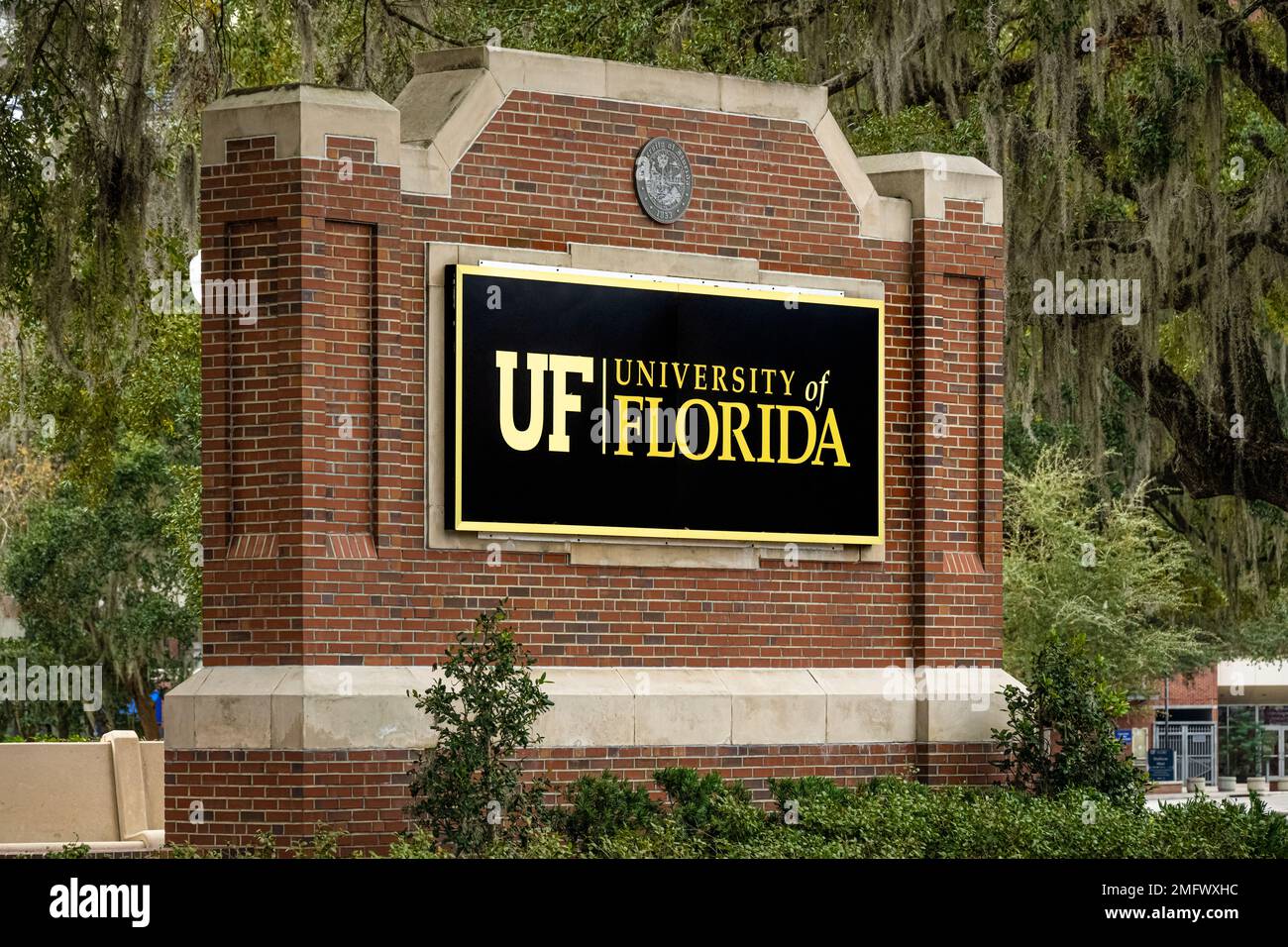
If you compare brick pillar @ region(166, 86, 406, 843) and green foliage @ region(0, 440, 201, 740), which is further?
green foliage @ region(0, 440, 201, 740)

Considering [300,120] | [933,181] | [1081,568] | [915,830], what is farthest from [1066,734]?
[1081,568]

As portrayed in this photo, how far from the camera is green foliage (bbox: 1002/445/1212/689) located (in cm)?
3481

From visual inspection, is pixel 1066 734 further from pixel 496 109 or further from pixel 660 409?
pixel 496 109

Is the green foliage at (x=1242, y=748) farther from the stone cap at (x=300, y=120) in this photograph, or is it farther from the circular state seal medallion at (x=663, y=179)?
the stone cap at (x=300, y=120)

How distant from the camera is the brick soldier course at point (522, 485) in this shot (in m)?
14.0

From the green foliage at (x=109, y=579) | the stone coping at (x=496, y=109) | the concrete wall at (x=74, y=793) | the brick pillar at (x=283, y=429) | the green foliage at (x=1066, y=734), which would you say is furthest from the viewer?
the green foliage at (x=109, y=579)

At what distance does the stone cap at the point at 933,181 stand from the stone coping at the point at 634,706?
3620mm

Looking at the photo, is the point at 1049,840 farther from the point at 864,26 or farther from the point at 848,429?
the point at 864,26

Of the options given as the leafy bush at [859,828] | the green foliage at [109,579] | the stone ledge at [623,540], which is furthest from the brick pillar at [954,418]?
the green foliage at [109,579]

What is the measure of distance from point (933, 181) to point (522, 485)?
14.2 ft

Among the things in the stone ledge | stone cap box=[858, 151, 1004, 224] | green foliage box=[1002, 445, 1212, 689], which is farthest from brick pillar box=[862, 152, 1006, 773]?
green foliage box=[1002, 445, 1212, 689]

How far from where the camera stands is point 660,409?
15.3 m

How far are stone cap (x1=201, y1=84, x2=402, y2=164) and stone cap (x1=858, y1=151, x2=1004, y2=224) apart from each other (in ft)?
13.9

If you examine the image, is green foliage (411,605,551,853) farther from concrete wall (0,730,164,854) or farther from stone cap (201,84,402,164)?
concrete wall (0,730,164,854)
